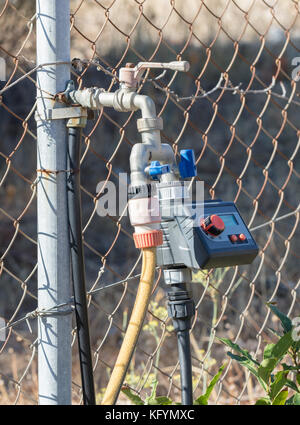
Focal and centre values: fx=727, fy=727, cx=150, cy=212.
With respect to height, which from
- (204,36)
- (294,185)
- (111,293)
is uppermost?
(204,36)

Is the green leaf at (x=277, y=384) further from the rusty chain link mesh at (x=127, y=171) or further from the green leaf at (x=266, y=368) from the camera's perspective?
the rusty chain link mesh at (x=127, y=171)

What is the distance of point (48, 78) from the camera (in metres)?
1.18

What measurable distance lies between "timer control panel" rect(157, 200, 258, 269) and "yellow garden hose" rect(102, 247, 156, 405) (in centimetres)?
6

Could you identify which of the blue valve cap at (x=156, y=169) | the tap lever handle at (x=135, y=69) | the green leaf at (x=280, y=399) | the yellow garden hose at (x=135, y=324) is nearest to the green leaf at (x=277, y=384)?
the green leaf at (x=280, y=399)

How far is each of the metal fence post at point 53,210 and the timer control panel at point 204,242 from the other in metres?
0.17

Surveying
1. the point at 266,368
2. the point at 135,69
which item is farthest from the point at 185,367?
the point at 135,69

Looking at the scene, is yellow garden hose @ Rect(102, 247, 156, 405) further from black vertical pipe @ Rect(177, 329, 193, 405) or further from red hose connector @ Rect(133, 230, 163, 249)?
black vertical pipe @ Rect(177, 329, 193, 405)

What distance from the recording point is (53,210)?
3.91 feet

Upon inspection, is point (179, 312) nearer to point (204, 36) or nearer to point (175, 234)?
point (175, 234)

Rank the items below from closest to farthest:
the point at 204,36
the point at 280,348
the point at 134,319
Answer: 1. the point at 134,319
2. the point at 280,348
3. the point at 204,36

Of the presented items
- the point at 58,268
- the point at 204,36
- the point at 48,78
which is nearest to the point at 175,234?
the point at 58,268

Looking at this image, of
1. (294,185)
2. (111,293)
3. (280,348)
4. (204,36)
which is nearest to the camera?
(280,348)

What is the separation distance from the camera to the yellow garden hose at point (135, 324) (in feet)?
3.64
